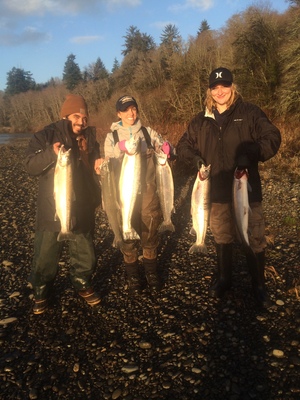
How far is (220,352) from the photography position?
359cm

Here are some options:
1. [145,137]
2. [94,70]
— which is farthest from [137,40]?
[145,137]

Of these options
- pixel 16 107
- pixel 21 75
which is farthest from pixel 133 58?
pixel 21 75

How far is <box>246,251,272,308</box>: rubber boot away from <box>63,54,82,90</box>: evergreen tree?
Result: 3206 inches

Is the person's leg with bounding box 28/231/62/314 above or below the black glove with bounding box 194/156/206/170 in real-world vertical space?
below

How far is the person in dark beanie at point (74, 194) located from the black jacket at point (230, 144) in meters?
1.27

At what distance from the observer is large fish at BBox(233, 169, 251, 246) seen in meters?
3.64

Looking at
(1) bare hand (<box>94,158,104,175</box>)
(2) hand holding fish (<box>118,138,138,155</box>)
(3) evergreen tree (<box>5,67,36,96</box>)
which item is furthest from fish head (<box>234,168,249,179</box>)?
(3) evergreen tree (<box>5,67,36,96</box>)

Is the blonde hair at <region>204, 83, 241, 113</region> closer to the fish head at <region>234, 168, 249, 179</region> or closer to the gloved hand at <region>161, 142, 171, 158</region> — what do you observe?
the gloved hand at <region>161, 142, 171, 158</region>

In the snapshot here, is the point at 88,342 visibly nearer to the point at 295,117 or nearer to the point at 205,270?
the point at 205,270

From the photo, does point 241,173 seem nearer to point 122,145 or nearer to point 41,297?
point 122,145

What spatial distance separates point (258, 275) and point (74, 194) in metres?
2.60

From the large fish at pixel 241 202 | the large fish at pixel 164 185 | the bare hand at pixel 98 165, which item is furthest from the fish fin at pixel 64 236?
the large fish at pixel 241 202

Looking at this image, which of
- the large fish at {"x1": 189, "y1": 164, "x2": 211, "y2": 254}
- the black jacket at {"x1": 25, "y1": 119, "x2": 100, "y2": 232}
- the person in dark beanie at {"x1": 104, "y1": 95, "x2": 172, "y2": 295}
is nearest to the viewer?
the black jacket at {"x1": 25, "y1": 119, "x2": 100, "y2": 232}

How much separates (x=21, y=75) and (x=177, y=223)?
101 metres
